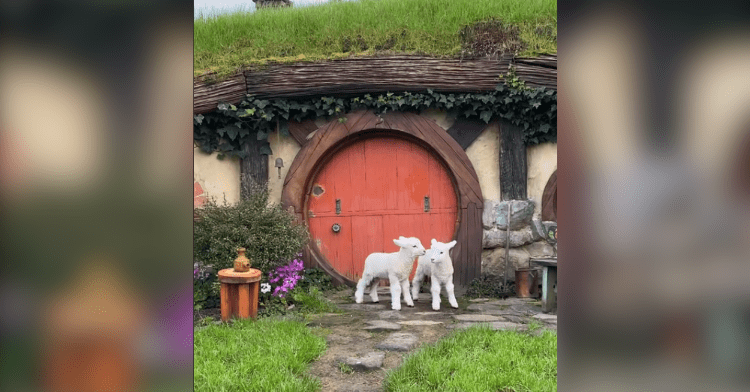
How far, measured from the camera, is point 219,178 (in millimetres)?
6453

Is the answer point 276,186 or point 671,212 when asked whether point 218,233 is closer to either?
point 276,186

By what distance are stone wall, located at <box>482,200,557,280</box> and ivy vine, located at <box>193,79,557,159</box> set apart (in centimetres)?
86

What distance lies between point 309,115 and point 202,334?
10.4 ft

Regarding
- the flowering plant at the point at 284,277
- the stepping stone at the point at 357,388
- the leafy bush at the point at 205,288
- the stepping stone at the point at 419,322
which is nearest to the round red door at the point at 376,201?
the flowering plant at the point at 284,277

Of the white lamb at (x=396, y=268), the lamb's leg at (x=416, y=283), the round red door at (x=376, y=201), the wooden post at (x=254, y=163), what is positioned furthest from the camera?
the round red door at (x=376, y=201)

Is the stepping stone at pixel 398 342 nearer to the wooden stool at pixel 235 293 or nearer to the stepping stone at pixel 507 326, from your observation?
the stepping stone at pixel 507 326

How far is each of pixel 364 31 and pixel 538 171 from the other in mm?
2724

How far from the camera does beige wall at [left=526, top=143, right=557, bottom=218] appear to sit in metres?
6.34

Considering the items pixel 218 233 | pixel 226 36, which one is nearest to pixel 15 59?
pixel 218 233

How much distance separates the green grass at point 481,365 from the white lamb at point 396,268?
1.32 m

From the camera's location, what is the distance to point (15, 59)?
1.86 feet

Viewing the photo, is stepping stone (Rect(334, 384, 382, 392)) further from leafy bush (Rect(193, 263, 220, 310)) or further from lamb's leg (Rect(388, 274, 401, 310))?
leafy bush (Rect(193, 263, 220, 310))

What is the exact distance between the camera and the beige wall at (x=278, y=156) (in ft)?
21.3

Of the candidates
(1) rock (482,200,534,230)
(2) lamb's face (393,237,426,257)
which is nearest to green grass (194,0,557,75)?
(1) rock (482,200,534,230)
